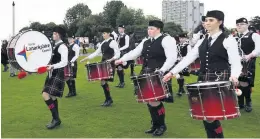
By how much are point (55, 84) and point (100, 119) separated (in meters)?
1.25

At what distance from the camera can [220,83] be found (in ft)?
13.3

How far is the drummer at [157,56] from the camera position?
19.0 feet

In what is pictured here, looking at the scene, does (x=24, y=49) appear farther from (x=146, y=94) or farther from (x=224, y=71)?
(x=224, y=71)

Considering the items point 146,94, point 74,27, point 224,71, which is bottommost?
point 146,94

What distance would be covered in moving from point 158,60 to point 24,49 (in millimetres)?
2353

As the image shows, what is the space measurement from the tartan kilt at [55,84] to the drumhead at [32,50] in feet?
1.10

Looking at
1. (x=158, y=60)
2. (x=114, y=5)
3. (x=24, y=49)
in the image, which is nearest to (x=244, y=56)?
(x=158, y=60)

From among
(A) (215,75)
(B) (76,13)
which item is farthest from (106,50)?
(B) (76,13)

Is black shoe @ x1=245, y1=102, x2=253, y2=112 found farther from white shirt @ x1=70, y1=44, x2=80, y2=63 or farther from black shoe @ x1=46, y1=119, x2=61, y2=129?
white shirt @ x1=70, y1=44, x2=80, y2=63

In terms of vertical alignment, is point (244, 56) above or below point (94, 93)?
above

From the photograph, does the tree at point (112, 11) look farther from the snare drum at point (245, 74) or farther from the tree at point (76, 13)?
the snare drum at point (245, 74)

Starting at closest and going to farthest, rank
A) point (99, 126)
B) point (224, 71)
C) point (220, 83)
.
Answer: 1. point (220, 83)
2. point (224, 71)
3. point (99, 126)

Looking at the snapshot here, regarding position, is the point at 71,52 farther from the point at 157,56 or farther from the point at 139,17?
the point at 139,17

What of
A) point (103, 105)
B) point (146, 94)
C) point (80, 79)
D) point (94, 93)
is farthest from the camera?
point (80, 79)
